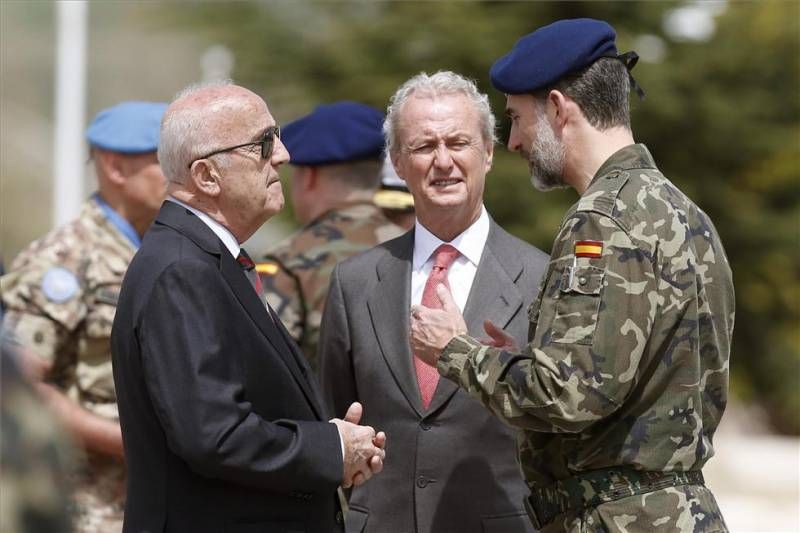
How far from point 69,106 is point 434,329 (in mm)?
9796

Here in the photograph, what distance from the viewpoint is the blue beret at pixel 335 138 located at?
4969 mm

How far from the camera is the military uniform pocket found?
2990 millimetres

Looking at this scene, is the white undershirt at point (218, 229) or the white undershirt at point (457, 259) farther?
the white undershirt at point (457, 259)

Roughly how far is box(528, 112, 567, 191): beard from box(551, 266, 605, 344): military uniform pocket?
16.1 inches

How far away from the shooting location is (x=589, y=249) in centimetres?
303

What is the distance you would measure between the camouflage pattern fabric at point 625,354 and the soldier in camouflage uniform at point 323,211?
1.45 meters

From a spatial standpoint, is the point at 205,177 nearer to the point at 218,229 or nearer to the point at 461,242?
the point at 218,229

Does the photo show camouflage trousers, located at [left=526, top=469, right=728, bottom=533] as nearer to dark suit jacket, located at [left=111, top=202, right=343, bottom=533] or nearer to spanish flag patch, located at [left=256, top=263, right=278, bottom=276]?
dark suit jacket, located at [left=111, top=202, right=343, bottom=533]

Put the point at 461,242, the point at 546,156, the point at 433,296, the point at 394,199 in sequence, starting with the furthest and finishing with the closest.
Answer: the point at 394,199 < the point at 461,242 < the point at 433,296 < the point at 546,156

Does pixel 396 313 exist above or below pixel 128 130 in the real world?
below

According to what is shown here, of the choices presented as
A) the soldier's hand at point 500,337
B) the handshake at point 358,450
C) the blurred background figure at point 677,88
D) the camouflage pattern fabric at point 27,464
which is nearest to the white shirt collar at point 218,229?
the handshake at point 358,450

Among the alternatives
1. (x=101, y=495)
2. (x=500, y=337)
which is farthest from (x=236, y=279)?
(x=101, y=495)

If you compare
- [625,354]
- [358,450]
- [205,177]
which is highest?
[205,177]

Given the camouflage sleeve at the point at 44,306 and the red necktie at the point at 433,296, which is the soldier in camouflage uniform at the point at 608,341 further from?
the camouflage sleeve at the point at 44,306
